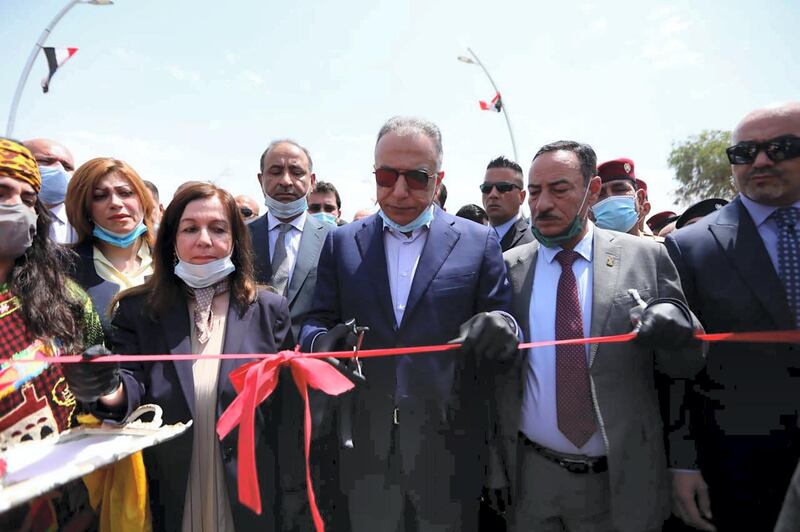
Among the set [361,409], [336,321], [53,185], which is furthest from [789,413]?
[53,185]

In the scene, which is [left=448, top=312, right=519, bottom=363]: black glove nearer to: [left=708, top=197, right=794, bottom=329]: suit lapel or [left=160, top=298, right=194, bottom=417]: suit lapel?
[left=708, top=197, right=794, bottom=329]: suit lapel

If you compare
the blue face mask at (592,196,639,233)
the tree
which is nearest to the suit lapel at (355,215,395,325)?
the blue face mask at (592,196,639,233)

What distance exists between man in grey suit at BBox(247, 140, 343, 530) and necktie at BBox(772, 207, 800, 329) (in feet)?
7.47

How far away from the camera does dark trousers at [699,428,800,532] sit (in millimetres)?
2104

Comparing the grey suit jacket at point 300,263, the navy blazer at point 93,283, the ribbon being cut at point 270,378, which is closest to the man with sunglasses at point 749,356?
the ribbon being cut at point 270,378

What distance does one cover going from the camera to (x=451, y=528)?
2.21m

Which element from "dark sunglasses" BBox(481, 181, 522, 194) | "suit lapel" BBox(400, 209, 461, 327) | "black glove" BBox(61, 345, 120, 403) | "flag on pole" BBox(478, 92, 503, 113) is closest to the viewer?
"black glove" BBox(61, 345, 120, 403)

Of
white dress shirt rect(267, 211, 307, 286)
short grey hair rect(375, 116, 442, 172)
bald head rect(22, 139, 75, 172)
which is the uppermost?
bald head rect(22, 139, 75, 172)

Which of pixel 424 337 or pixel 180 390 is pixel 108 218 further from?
pixel 424 337

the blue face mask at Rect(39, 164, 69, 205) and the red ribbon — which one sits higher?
the blue face mask at Rect(39, 164, 69, 205)

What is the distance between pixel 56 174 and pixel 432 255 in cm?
407

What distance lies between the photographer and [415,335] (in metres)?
2.33

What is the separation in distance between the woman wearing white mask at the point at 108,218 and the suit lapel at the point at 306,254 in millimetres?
981

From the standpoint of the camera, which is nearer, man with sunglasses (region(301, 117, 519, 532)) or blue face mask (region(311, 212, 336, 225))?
man with sunglasses (region(301, 117, 519, 532))
